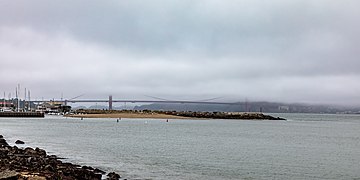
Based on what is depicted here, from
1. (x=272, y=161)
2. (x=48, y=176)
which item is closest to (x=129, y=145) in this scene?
(x=272, y=161)

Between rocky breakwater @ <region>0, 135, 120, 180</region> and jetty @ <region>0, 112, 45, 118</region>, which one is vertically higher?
jetty @ <region>0, 112, 45, 118</region>

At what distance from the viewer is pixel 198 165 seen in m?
24.0

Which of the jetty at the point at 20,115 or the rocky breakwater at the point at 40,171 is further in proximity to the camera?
the jetty at the point at 20,115

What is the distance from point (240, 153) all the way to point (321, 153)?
6470mm

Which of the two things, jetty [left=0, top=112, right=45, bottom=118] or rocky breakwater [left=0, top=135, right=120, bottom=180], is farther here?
jetty [left=0, top=112, right=45, bottom=118]

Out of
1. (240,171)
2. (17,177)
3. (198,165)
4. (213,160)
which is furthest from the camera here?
(213,160)

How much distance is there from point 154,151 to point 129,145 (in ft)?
15.5

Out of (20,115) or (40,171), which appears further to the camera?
(20,115)

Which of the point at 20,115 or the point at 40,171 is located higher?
→ the point at 20,115

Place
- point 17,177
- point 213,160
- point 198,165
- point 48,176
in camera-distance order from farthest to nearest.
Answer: point 213,160
point 198,165
point 48,176
point 17,177

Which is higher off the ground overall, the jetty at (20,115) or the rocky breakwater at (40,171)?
the jetty at (20,115)

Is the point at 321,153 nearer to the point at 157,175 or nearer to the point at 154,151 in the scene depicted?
the point at 154,151

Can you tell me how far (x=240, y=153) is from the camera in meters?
30.5

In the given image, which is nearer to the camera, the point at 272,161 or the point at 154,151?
the point at 272,161
